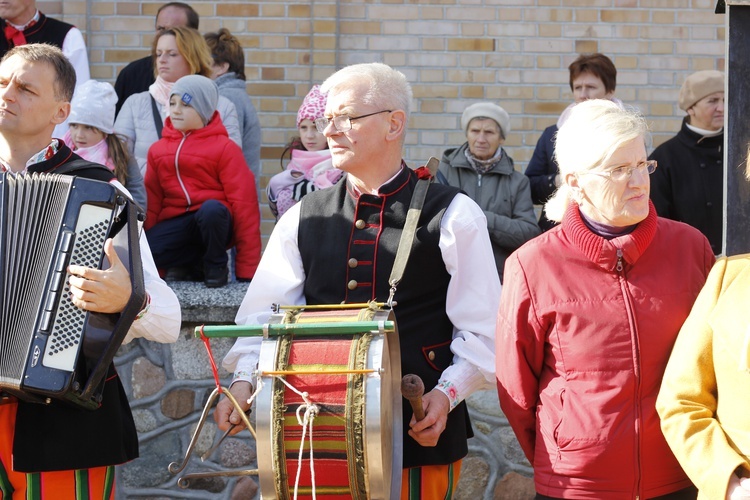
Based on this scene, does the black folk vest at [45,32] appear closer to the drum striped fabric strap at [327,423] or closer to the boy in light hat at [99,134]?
the boy in light hat at [99,134]

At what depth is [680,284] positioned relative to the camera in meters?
3.26

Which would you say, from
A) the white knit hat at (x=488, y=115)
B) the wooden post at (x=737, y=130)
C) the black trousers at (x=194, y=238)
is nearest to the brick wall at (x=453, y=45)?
the white knit hat at (x=488, y=115)

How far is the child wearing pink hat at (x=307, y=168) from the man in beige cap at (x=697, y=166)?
5.51 feet

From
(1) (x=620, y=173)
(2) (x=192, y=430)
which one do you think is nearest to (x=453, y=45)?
(2) (x=192, y=430)

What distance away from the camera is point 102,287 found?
323 cm

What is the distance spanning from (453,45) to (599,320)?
4307 mm

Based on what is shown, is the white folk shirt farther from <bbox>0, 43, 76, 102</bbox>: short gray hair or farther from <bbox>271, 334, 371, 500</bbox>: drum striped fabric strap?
<bbox>0, 43, 76, 102</bbox>: short gray hair

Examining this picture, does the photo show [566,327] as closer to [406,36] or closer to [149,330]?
[149,330]

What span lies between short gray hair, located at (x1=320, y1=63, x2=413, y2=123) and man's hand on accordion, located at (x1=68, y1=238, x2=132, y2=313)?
87 cm

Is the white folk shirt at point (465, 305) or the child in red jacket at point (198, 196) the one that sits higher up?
the child in red jacket at point (198, 196)

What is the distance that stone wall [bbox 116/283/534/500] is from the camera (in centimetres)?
510

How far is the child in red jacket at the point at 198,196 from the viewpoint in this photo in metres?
5.54

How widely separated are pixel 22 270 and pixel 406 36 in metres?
4.38

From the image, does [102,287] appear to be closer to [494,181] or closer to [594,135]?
Answer: [594,135]
